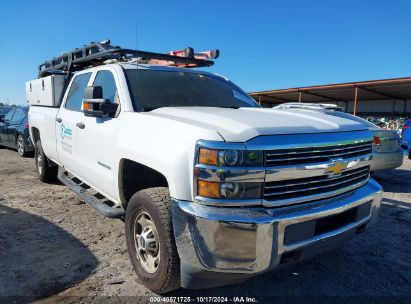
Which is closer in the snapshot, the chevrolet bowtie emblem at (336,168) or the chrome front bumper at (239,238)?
the chrome front bumper at (239,238)

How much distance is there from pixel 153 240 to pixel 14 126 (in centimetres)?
961

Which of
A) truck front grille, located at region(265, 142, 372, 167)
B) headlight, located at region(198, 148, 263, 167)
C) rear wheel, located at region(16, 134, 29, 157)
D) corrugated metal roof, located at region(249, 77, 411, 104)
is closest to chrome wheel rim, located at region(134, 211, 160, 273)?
headlight, located at region(198, 148, 263, 167)

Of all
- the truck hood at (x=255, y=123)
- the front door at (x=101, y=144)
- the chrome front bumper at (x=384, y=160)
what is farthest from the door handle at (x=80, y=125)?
the chrome front bumper at (x=384, y=160)

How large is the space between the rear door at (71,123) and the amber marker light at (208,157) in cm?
235

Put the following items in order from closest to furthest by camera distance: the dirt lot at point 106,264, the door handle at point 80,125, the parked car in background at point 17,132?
the dirt lot at point 106,264
the door handle at point 80,125
the parked car in background at point 17,132

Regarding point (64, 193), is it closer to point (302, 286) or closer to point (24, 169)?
point (24, 169)

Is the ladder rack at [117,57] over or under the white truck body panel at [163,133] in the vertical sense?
over

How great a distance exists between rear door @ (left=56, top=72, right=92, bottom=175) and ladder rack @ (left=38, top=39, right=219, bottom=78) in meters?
0.37

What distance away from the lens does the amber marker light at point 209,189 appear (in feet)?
7.75

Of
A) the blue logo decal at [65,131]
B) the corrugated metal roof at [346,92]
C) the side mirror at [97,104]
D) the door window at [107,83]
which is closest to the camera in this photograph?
the side mirror at [97,104]

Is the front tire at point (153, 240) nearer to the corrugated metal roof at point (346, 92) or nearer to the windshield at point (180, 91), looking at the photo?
the windshield at point (180, 91)

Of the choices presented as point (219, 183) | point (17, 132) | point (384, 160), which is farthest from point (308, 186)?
point (17, 132)

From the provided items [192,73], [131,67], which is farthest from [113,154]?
[192,73]

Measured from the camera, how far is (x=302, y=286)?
3.12 metres
